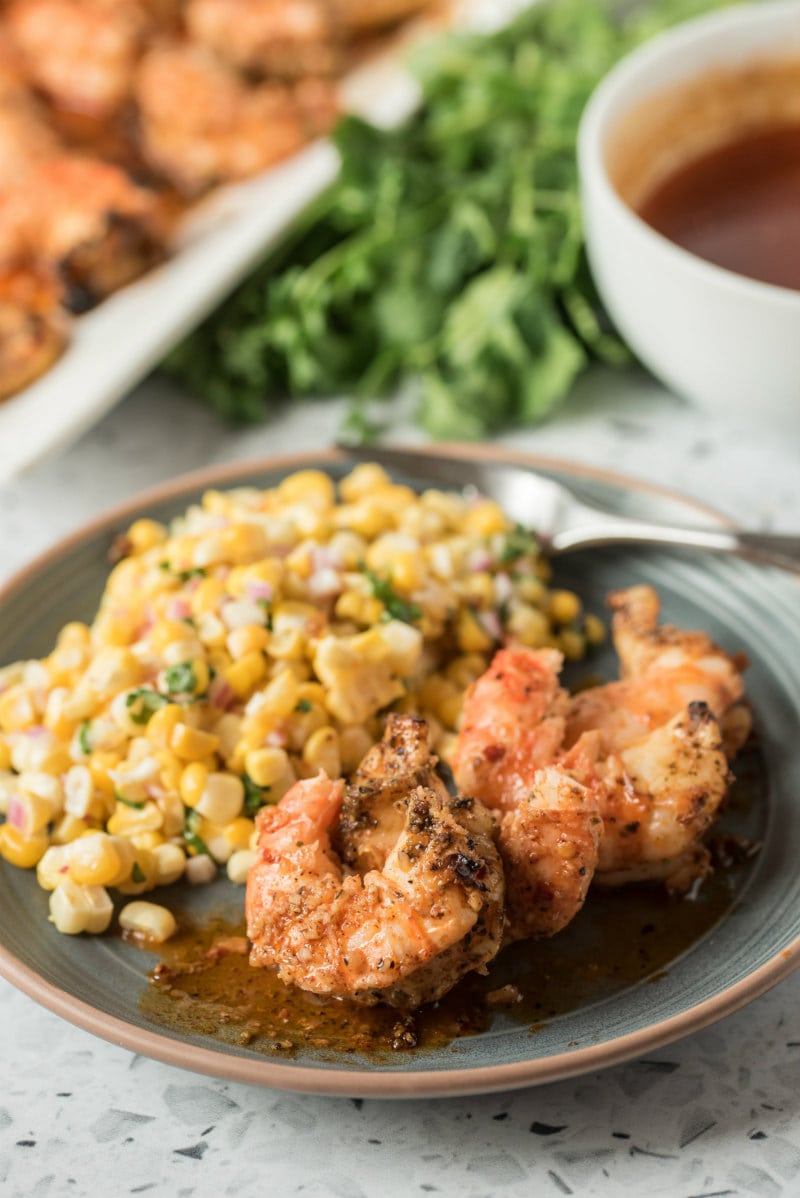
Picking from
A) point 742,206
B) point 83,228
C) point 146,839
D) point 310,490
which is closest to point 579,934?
point 146,839

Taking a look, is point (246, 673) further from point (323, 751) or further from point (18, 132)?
point (18, 132)

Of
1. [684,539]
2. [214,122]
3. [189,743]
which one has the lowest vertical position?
[684,539]

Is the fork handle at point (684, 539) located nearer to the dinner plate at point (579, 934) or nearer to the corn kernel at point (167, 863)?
the dinner plate at point (579, 934)

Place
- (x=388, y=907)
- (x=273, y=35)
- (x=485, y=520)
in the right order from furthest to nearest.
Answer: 1. (x=273, y=35)
2. (x=485, y=520)
3. (x=388, y=907)

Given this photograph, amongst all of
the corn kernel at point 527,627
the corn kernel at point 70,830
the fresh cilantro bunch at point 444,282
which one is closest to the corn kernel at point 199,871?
the corn kernel at point 70,830

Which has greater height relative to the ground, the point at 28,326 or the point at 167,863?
the point at 28,326

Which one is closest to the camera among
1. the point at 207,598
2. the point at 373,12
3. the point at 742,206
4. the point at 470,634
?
the point at 207,598
